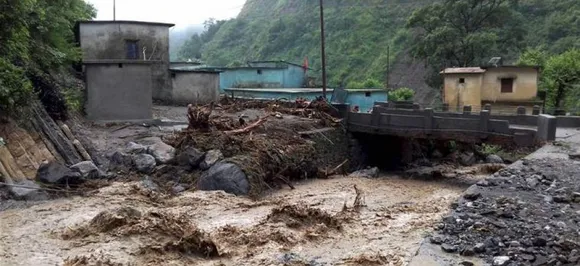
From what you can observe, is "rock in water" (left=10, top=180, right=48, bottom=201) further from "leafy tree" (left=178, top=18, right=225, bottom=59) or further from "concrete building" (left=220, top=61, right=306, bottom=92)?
"leafy tree" (left=178, top=18, right=225, bottom=59)

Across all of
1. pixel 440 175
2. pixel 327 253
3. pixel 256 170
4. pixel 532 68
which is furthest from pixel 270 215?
pixel 532 68

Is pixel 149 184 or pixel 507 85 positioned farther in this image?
pixel 507 85

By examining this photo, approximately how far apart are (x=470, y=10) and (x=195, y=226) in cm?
2979

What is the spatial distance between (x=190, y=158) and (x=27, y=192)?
4.75 meters

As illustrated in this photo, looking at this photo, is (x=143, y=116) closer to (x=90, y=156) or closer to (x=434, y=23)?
(x=90, y=156)

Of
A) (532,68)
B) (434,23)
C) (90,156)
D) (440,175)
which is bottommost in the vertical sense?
(440,175)

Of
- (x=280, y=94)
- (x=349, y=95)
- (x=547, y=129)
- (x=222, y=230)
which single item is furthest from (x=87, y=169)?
(x=349, y=95)

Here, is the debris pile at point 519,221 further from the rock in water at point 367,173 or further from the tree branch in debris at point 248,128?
the tree branch in debris at point 248,128

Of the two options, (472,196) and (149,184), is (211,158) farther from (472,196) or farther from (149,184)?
(472,196)

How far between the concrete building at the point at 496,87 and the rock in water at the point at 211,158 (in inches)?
680

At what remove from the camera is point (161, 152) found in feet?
51.1

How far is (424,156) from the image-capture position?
24.5 m

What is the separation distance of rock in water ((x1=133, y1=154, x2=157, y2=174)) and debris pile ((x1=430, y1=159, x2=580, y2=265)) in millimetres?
8284

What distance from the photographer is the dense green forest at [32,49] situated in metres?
12.8
